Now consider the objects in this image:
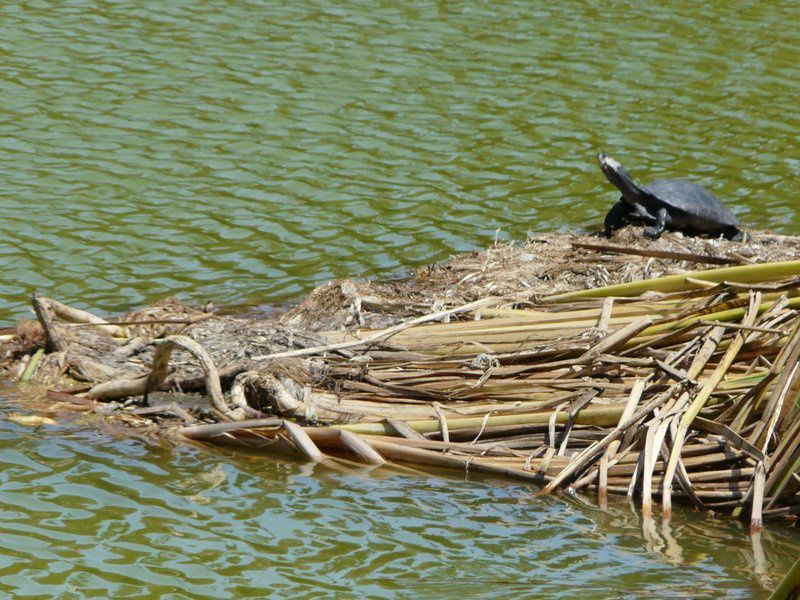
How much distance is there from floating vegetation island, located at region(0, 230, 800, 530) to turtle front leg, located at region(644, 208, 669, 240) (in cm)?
203

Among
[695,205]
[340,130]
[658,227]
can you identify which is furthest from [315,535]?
[340,130]

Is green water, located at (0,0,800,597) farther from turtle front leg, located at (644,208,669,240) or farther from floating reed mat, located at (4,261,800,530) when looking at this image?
turtle front leg, located at (644,208,669,240)

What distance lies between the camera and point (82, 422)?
265 inches

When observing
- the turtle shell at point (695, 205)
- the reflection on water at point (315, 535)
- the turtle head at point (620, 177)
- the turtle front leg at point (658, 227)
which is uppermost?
the turtle head at point (620, 177)

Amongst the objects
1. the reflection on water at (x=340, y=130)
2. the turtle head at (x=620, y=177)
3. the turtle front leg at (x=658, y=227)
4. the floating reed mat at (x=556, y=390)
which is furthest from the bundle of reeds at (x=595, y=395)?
the turtle head at (x=620, y=177)

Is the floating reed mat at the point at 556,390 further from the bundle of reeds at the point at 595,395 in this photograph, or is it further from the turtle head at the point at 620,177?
the turtle head at the point at 620,177

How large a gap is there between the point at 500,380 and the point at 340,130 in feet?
20.6

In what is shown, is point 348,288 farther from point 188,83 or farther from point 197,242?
point 188,83

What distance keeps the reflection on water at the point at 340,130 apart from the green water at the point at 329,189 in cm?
4

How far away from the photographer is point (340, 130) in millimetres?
12469

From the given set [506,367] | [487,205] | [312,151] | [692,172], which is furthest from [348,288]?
[692,172]

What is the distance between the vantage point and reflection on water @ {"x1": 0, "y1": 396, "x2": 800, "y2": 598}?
4906mm

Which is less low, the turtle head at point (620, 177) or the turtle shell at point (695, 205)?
the turtle head at point (620, 177)

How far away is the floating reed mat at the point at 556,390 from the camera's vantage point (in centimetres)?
579
